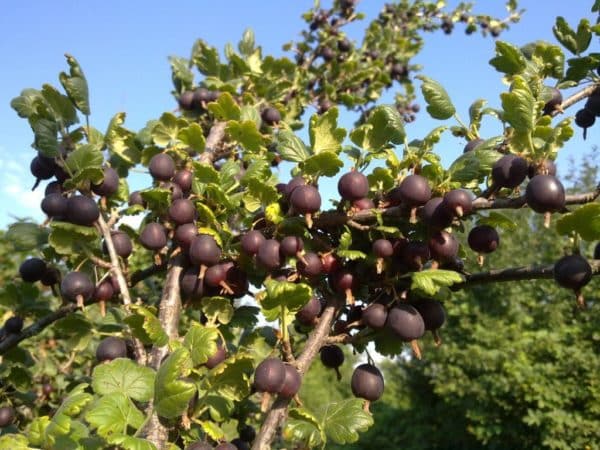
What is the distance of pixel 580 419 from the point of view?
22.6ft

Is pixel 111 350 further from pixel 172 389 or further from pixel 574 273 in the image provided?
pixel 574 273

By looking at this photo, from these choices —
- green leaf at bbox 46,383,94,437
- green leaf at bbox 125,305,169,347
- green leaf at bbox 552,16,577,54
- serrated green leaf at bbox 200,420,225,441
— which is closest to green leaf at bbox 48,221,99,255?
green leaf at bbox 125,305,169,347

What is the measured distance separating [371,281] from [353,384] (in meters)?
0.27

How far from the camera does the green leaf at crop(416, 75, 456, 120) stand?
1357 millimetres

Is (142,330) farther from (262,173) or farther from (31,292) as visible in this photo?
(31,292)

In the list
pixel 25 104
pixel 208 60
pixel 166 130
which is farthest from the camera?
pixel 208 60

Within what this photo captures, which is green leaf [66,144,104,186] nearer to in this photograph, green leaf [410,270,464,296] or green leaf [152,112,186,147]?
green leaf [152,112,186,147]

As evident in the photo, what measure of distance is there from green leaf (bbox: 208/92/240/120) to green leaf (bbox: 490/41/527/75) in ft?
2.70

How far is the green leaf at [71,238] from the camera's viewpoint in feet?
4.94

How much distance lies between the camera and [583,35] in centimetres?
151

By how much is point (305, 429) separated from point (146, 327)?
0.45 metres

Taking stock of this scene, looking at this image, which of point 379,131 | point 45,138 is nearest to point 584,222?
point 379,131

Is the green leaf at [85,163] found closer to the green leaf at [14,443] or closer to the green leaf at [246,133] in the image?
the green leaf at [246,133]

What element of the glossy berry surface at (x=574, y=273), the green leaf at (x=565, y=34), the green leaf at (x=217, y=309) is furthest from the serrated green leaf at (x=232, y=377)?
the green leaf at (x=565, y=34)
